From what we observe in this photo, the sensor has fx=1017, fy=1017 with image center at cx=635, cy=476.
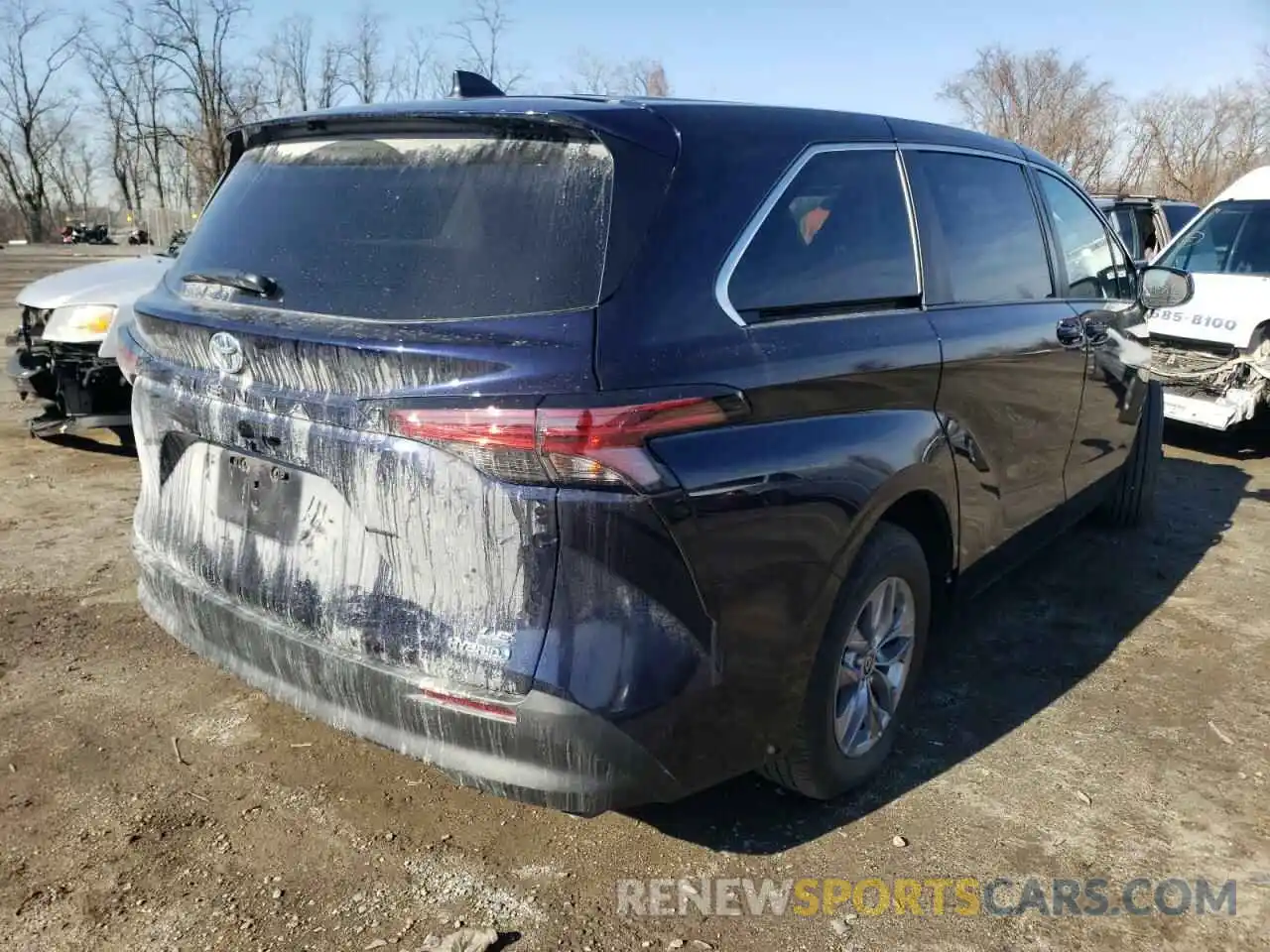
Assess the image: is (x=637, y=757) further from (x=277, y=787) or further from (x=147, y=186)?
(x=147, y=186)

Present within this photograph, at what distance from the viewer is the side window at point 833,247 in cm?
250

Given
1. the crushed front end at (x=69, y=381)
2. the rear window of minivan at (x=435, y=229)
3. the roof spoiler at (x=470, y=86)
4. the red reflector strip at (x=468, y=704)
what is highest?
the roof spoiler at (x=470, y=86)

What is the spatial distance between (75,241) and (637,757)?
5932 centimetres

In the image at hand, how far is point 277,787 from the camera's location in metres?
3.00

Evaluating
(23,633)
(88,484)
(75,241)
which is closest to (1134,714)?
(23,633)

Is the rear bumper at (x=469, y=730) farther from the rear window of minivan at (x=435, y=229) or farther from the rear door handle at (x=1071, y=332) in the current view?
the rear door handle at (x=1071, y=332)

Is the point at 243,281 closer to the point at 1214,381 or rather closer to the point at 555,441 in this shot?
the point at 555,441

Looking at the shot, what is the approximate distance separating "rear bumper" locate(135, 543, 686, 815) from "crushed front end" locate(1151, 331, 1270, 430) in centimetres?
620

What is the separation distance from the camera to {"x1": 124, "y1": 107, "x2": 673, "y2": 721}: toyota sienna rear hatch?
211cm

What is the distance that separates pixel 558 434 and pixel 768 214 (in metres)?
0.89

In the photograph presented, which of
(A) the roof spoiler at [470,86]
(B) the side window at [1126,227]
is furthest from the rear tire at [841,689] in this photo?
(B) the side window at [1126,227]

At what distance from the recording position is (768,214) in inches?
100.0

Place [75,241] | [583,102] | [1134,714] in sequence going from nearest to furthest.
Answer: [583,102]
[1134,714]
[75,241]

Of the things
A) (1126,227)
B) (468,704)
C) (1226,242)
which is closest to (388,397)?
(468,704)
